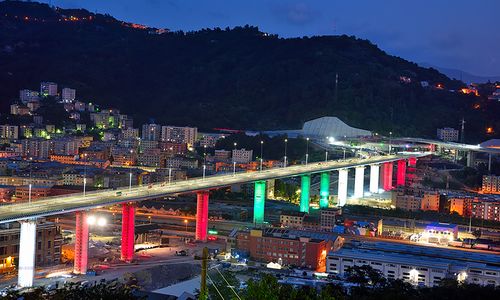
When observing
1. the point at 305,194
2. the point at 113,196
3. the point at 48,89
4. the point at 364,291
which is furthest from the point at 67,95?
the point at 364,291

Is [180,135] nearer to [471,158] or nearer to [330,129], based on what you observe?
[330,129]

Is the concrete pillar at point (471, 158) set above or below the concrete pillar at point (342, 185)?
above

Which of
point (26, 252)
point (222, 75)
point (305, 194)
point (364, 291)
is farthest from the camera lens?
point (222, 75)

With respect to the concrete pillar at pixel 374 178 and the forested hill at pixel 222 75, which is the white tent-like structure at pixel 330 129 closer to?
the forested hill at pixel 222 75

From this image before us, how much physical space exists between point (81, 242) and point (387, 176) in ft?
62.4

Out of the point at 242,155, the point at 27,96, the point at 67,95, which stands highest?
the point at 67,95

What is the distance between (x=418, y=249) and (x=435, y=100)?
102ft

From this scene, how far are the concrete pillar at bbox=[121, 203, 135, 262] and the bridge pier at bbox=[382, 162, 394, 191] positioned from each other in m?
16.6

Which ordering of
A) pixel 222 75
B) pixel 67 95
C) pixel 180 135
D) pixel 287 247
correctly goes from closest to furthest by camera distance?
pixel 287 247 < pixel 180 135 < pixel 67 95 < pixel 222 75

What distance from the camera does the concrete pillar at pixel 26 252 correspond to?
11.0 m

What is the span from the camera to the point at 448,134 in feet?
131

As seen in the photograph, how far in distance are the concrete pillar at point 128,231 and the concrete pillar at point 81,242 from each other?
4.12 ft

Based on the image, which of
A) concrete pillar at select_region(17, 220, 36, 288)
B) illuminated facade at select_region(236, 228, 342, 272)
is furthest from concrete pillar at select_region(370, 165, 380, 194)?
concrete pillar at select_region(17, 220, 36, 288)

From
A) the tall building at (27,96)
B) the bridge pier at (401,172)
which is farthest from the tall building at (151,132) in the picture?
the bridge pier at (401,172)
